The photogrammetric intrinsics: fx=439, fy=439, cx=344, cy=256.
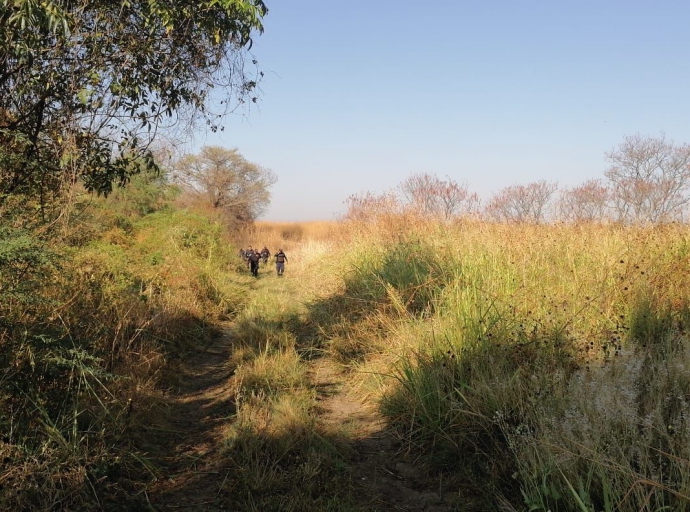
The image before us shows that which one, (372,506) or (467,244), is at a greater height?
(467,244)

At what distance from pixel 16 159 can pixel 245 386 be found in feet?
10.7

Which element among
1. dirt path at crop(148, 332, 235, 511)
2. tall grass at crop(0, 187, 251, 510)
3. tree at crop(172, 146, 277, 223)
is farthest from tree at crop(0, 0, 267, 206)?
tree at crop(172, 146, 277, 223)

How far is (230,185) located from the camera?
111ft

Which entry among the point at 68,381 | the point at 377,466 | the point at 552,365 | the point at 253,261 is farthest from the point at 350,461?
the point at 253,261

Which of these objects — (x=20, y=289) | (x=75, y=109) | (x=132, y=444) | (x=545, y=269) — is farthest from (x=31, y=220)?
(x=545, y=269)

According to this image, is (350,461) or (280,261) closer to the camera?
(350,461)

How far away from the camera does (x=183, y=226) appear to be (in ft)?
48.8

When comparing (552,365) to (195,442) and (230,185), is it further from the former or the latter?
(230,185)

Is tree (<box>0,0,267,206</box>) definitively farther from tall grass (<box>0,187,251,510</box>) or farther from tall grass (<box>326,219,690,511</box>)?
tall grass (<box>326,219,690,511</box>)

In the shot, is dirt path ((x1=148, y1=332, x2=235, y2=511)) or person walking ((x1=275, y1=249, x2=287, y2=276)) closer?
dirt path ((x1=148, y1=332, x2=235, y2=511))

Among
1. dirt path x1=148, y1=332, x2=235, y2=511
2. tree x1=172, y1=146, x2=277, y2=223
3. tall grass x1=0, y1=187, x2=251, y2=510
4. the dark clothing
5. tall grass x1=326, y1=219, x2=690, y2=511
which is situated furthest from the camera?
tree x1=172, y1=146, x2=277, y2=223

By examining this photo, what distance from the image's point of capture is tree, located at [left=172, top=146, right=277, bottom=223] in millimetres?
32438

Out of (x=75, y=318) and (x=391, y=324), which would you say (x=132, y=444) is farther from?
(x=391, y=324)

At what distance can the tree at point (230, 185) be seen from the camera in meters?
32.4
